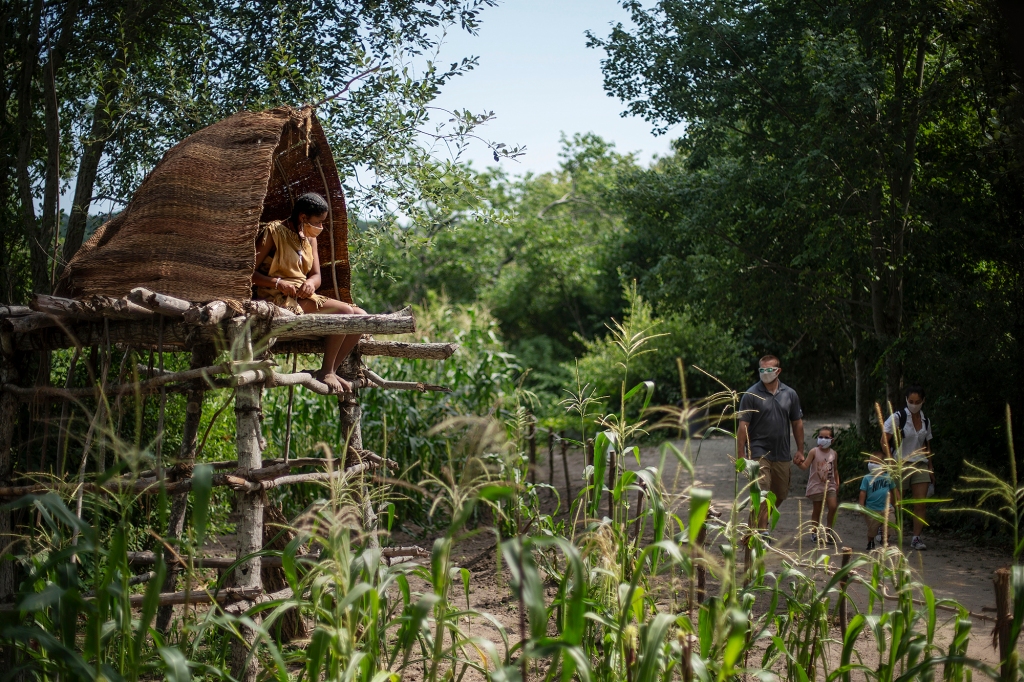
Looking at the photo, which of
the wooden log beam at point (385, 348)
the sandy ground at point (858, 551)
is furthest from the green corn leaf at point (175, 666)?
the wooden log beam at point (385, 348)

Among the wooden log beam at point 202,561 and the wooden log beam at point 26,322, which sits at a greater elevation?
the wooden log beam at point 26,322

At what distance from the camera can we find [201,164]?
421 centimetres

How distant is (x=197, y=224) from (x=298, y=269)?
741 millimetres

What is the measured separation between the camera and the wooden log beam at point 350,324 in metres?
3.99

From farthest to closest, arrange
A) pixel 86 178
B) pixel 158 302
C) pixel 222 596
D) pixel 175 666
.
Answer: pixel 86 178 → pixel 222 596 → pixel 158 302 → pixel 175 666

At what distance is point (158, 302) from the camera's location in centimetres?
337

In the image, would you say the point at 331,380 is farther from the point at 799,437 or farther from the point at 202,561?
the point at 799,437

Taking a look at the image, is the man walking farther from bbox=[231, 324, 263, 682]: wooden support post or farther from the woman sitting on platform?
bbox=[231, 324, 263, 682]: wooden support post

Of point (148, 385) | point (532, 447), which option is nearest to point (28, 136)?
point (148, 385)

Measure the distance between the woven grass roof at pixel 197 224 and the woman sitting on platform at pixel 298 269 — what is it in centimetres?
47

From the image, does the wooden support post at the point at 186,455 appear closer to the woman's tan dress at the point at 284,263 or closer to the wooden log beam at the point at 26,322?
the woman's tan dress at the point at 284,263

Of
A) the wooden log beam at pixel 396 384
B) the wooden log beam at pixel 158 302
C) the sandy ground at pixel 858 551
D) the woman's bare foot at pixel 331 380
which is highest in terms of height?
the wooden log beam at pixel 158 302

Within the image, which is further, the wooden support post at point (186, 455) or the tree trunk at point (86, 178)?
the tree trunk at point (86, 178)

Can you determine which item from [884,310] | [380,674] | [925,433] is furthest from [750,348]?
[380,674]
